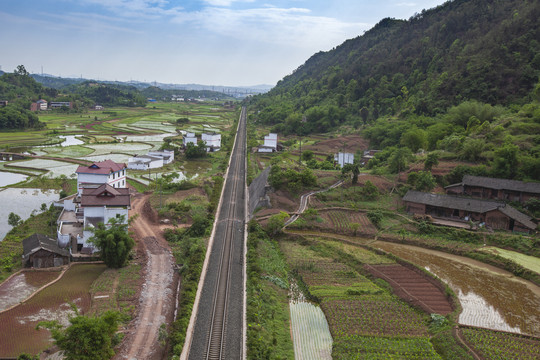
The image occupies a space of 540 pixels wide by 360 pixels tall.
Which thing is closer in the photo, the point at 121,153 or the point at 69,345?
the point at 69,345

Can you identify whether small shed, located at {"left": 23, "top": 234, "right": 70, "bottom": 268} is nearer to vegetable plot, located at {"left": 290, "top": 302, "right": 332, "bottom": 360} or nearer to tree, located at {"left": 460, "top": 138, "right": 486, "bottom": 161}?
vegetable plot, located at {"left": 290, "top": 302, "right": 332, "bottom": 360}

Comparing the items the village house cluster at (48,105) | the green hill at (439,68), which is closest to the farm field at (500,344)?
the green hill at (439,68)

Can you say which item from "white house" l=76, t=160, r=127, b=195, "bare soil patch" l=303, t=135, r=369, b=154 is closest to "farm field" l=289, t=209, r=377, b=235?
"white house" l=76, t=160, r=127, b=195

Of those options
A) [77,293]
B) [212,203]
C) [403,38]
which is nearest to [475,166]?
[212,203]

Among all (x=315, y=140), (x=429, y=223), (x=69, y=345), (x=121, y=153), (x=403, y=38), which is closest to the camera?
(x=69, y=345)

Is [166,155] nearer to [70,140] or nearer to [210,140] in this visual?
[210,140]

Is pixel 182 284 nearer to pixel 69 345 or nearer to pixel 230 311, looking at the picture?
pixel 230 311

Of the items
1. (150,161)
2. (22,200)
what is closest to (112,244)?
(22,200)
